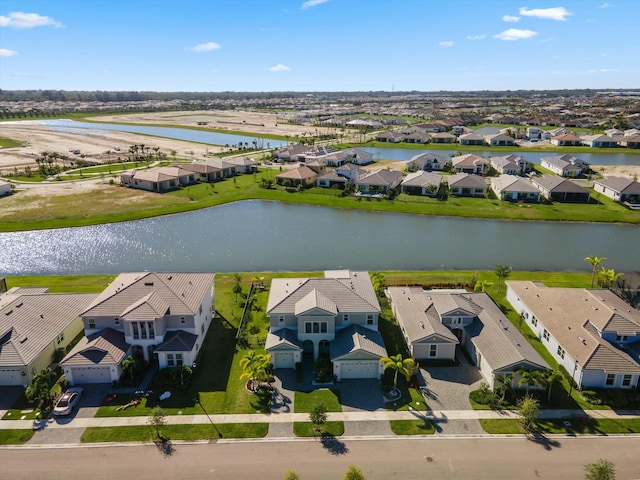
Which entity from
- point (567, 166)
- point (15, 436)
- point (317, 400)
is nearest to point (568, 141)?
point (567, 166)

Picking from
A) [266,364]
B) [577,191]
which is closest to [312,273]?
[266,364]

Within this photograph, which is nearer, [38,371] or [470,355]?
[38,371]

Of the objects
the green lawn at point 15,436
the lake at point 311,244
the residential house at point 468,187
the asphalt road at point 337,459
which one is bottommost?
the asphalt road at point 337,459

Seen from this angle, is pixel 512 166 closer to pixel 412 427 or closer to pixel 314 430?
pixel 412 427

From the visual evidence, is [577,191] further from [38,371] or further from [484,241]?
[38,371]

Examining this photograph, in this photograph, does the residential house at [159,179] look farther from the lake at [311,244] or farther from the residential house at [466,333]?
the residential house at [466,333]

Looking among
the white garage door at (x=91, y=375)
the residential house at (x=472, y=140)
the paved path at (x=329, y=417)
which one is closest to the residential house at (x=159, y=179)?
the white garage door at (x=91, y=375)
